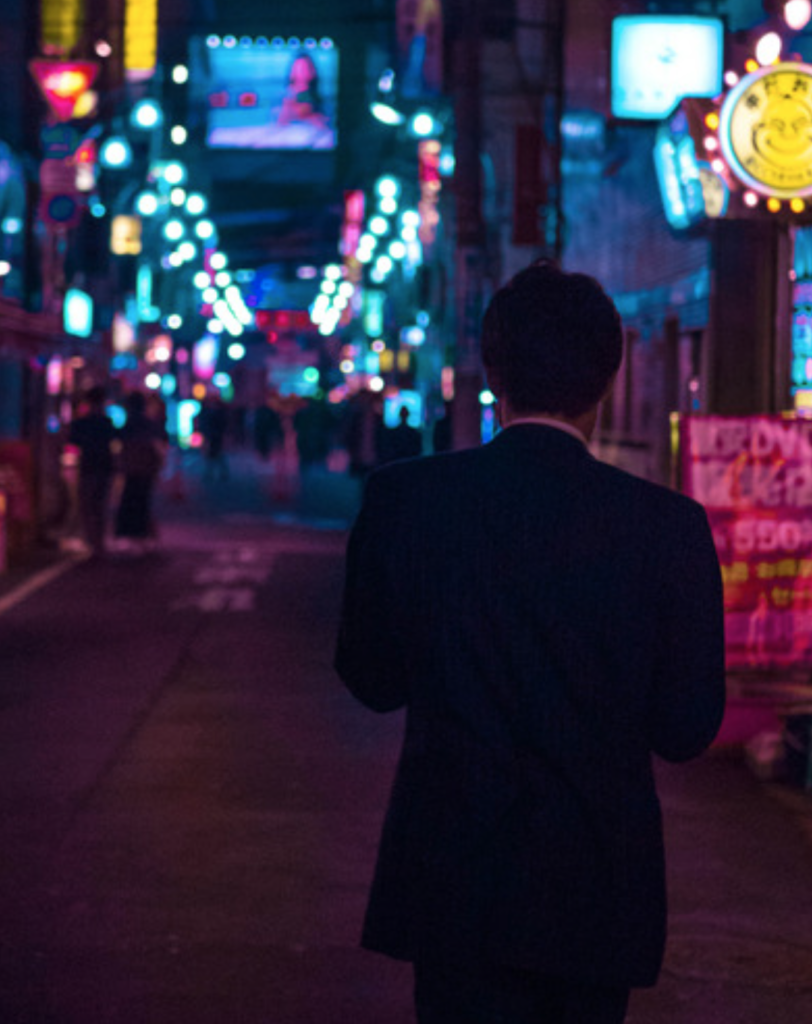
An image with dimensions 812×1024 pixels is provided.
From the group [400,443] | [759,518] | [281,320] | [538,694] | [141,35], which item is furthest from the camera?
[281,320]

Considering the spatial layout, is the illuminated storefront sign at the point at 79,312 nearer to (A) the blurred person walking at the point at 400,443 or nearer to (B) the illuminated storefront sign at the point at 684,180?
(A) the blurred person walking at the point at 400,443

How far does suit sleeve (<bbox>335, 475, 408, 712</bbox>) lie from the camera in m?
3.11

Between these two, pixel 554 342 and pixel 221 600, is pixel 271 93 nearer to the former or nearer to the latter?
pixel 221 600

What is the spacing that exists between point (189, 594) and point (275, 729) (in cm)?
750

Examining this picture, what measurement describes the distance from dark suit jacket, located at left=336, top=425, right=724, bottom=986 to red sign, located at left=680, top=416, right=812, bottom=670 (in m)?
7.55

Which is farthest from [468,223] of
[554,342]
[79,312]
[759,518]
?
[554,342]

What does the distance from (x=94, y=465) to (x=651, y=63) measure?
775 centimetres

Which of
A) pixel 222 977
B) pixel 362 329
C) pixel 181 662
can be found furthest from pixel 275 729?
pixel 362 329

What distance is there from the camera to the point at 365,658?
320cm

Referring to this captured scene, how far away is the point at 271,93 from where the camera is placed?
72.8 metres

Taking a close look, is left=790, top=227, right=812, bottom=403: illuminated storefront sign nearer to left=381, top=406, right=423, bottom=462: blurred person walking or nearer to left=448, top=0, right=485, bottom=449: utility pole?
left=448, top=0, right=485, bottom=449: utility pole

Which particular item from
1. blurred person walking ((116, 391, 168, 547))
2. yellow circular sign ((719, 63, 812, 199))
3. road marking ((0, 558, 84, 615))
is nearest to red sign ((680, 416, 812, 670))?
yellow circular sign ((719, 63, 812, 199))

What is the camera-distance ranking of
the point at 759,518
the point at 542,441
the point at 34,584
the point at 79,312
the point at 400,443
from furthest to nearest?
the point at 79,312, the point at 400,443, the point at 34,584, the point at 759,518, the point at 542,441

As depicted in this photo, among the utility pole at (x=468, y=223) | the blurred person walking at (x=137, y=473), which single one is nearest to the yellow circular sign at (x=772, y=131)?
the utility pole at (x=468, y=223)
